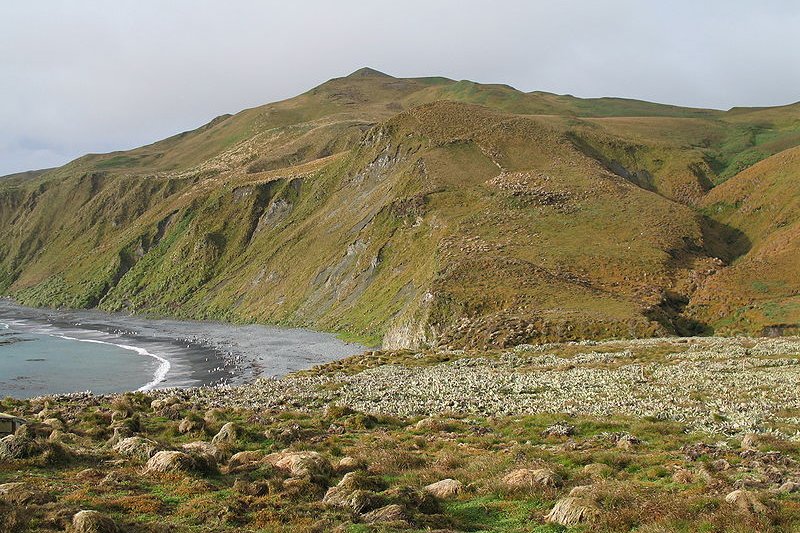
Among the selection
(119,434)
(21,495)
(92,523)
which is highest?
(92,523)

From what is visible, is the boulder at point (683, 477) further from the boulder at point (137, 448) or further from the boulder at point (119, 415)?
the boulder at point (119, 415)

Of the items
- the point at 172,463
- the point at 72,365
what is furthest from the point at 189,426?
the point at 72,365

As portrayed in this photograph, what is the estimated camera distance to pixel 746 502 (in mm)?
14273

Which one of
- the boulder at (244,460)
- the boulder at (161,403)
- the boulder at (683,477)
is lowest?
the boulder at (161,403)

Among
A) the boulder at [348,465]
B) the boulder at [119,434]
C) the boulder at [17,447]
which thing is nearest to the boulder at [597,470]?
the boulder at [348,465]

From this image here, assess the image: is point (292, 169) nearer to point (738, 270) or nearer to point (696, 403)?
point (738, 270)

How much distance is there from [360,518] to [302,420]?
17.3 m

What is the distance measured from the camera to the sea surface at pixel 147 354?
6325 cm

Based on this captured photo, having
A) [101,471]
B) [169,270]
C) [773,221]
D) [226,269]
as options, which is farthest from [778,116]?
[101,471]

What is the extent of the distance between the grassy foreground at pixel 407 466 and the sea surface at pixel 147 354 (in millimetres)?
27860

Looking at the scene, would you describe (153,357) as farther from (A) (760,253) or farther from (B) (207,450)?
(A) (760,253)

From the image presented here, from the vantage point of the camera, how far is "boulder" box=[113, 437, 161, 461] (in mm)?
21500

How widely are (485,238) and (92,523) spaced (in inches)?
Result: 3176

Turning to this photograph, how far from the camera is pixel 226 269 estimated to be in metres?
157
